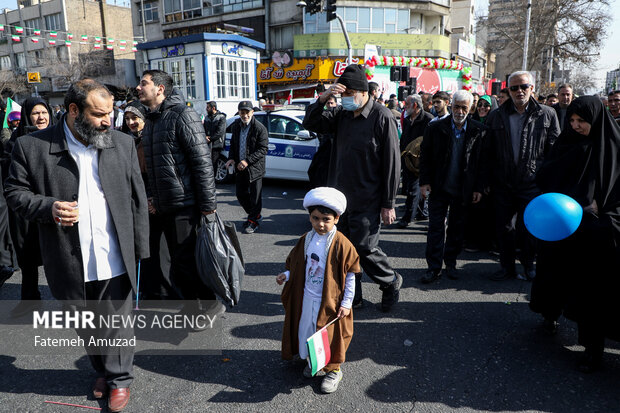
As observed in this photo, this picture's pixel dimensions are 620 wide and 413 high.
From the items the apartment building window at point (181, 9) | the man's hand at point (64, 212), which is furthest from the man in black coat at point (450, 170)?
the apartment building window at point (181, 9)

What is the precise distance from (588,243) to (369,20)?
31.6m

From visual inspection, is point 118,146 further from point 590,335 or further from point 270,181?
point 270,181

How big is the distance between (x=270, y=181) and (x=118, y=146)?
8619 millimetres

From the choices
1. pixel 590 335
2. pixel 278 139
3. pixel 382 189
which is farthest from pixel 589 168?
pixel 278 139

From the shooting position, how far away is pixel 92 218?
2.67 metres

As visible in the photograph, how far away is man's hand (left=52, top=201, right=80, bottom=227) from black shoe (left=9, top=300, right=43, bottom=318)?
2.27 metres

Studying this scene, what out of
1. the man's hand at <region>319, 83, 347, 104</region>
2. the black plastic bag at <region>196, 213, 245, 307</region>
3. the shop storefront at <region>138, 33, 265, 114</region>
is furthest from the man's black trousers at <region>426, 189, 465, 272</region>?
the shop storefront at <region>138, 33, 265, 114</region>

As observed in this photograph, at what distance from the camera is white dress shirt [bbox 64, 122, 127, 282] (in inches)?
104

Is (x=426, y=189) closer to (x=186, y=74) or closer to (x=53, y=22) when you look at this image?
(x=186, y=74)

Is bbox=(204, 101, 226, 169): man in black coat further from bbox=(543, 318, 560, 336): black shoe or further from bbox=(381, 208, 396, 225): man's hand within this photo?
bbox=(543, 318, 560, 336): black shoe

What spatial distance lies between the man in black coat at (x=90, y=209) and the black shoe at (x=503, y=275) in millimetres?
3781

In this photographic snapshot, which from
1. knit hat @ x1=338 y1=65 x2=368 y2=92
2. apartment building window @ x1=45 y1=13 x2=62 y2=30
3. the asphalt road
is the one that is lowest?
the asphalt road

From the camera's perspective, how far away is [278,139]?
33.7 ft

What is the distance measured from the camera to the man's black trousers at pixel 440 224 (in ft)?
15.8
